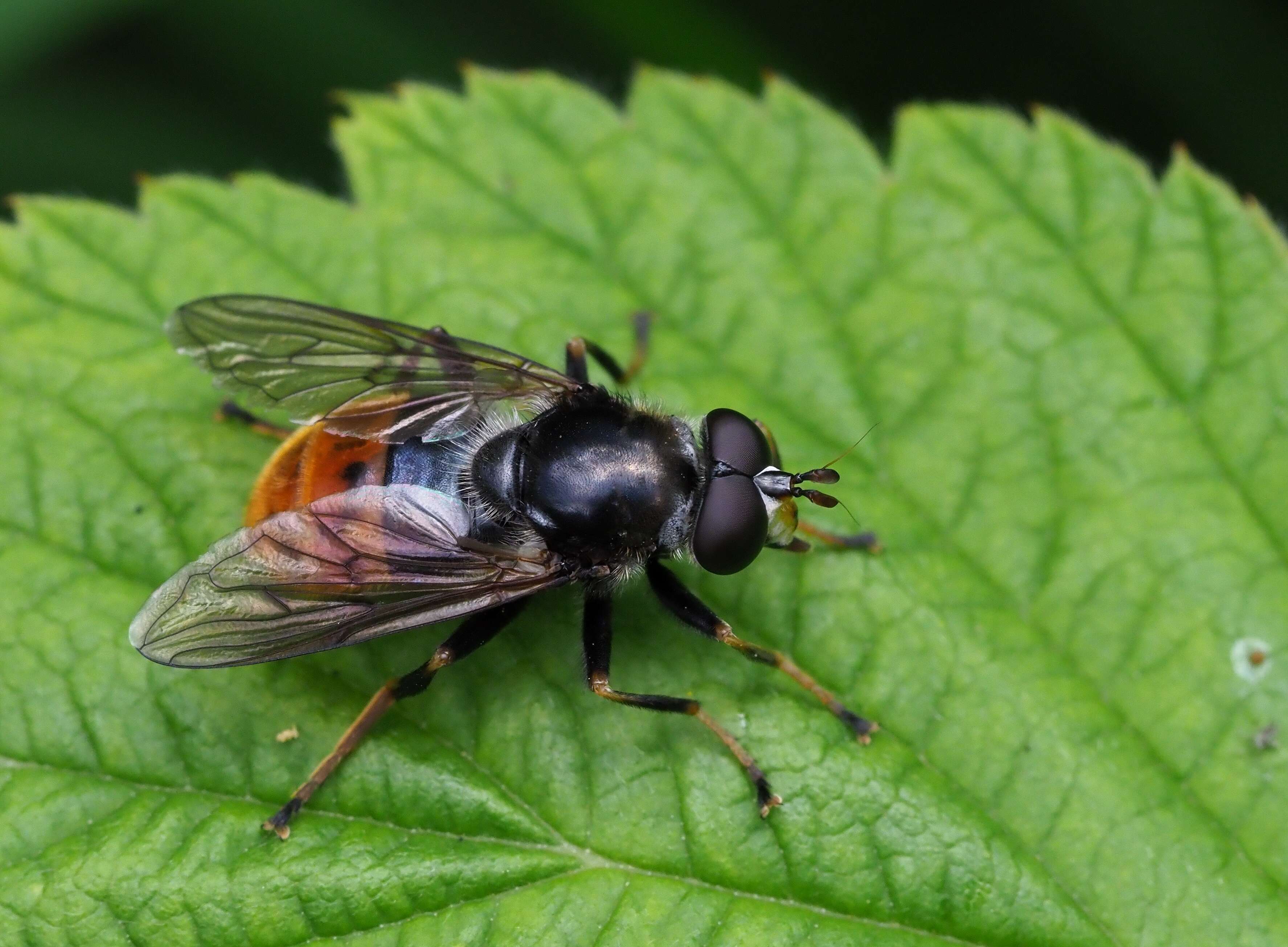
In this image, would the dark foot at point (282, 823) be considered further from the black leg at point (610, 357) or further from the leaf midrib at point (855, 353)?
the leaf midrib at point (855, 353)

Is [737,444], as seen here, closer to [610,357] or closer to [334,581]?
[610,357]

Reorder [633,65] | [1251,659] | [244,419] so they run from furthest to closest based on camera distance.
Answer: [633,65]
[244,419]
[1251,659]

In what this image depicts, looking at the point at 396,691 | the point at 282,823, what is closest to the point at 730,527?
the point at 396,691

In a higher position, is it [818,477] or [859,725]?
[818,477]

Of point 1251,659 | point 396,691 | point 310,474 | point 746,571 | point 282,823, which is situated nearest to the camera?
point 282,823

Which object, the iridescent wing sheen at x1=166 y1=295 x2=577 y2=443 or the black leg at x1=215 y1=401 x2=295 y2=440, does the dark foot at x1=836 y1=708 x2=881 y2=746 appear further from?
the black leg at x1=215 y1=401 x2=295 y2=440

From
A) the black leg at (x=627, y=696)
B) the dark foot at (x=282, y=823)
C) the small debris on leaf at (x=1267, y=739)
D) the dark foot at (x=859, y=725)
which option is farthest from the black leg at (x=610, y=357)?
the small debris on leaf at (x=1267, y=739)

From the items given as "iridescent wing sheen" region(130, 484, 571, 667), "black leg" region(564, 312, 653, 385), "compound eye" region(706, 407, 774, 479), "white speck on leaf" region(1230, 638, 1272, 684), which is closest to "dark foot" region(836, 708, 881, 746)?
"compound eye" region(706, 407, 774, 479)

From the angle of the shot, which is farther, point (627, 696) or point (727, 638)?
point (727, 638)
